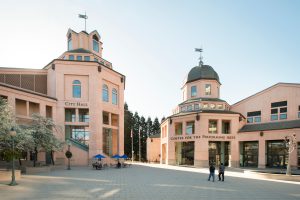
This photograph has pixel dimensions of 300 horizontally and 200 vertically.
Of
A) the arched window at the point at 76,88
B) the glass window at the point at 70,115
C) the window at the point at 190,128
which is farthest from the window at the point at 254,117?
the glass window at the point at 70,115

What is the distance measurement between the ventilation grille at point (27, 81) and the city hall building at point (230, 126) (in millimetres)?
25083

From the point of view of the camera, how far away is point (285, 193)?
16.0 metres

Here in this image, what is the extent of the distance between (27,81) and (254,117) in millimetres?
41818

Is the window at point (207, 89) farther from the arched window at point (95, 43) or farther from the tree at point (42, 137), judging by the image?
the tree at point (42, 137)

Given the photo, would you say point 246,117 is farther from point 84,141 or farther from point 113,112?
point 84,141

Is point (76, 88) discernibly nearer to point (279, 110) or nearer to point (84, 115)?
point (84, 115)

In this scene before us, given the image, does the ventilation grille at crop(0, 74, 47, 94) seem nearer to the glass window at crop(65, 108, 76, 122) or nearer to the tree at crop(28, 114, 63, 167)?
the glass window at crop(65, 108, 76, 122)

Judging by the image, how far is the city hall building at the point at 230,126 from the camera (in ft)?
124

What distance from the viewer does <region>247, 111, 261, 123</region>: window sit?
42.8m

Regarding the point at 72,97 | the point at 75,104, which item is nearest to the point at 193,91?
the point at 75,104

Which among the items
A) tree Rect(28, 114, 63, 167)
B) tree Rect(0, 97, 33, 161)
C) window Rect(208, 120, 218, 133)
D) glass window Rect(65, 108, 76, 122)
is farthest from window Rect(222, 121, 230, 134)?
→ tree Rect(0, 97, 33, 161)

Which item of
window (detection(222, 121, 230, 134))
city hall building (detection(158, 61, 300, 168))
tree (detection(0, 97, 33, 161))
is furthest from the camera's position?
window (detection(222, 121, 230, 134))

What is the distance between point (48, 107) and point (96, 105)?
7.67 m

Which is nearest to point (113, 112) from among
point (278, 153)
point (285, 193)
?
point (278, 153)
